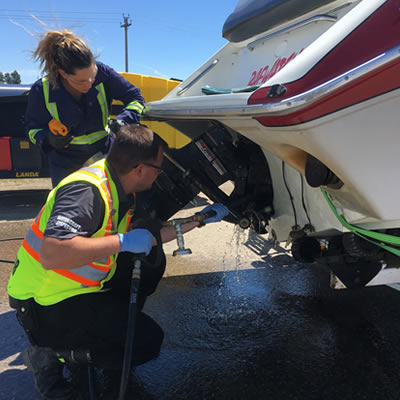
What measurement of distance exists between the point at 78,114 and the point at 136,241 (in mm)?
1079

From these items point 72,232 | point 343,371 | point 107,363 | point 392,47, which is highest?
point 392,47

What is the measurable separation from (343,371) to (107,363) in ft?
4.27

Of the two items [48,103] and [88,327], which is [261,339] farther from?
[48,103]

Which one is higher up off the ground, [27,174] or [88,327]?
[27,174]

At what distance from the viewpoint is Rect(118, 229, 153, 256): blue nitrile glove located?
176 cm

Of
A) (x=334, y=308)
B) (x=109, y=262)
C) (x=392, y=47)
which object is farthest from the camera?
(x=334, y=308)

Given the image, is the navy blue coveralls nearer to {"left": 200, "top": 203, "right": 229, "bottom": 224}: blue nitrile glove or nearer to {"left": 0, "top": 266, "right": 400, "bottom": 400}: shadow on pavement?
{"left": 200, "top": 203, "right": 229, "bottom": 224}: blue nitrile glove

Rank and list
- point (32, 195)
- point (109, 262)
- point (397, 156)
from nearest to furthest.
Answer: point (397, 156)
point (109, 262)
point (32, 195)

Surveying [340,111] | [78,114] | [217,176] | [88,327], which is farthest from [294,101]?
[78,114]

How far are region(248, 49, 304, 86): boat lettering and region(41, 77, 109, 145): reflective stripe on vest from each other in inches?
37.7

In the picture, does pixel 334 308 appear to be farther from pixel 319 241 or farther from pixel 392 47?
pixel 392 47

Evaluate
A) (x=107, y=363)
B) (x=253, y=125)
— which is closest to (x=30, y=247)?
(x=107, y=363)

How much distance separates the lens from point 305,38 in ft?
6.68

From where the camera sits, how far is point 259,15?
233 centimetres
